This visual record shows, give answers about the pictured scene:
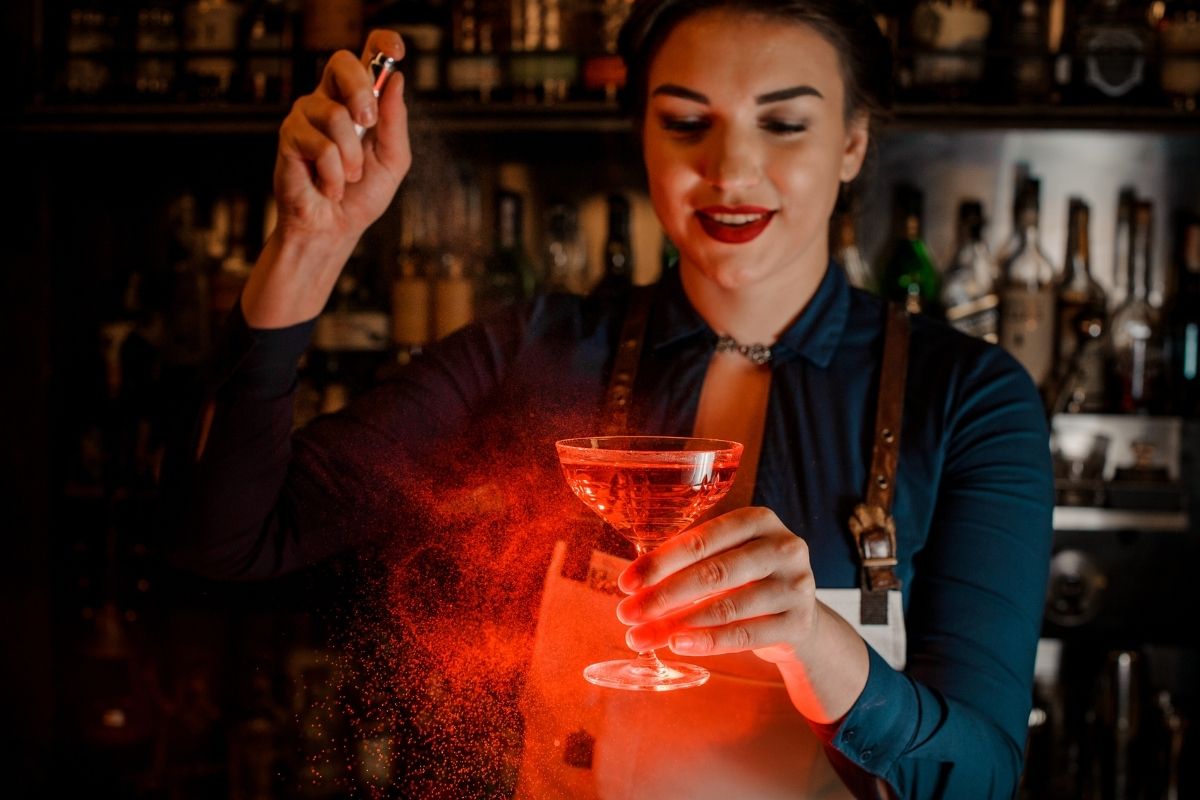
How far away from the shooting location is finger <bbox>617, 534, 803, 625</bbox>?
26.6 inches

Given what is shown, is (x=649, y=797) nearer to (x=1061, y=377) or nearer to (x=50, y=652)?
(x=1061, y=377)

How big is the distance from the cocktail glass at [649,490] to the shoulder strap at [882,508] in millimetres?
228

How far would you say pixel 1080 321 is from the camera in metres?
2.06

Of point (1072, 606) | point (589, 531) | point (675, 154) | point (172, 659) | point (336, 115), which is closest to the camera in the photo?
point (336, 115)

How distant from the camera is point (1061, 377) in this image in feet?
6.65

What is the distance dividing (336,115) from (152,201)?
172 cm

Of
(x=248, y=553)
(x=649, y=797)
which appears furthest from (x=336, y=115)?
(x=649, y=797)

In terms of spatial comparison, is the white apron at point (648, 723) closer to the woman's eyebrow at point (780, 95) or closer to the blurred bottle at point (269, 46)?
the woman's eyebrow at point (780, 95)

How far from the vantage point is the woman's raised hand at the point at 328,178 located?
858 millimetres

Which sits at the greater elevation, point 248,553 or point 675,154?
point 675,154

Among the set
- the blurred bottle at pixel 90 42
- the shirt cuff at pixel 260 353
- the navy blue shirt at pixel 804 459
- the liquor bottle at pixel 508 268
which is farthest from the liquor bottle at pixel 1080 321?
the blurred bottle at pixel 90 42

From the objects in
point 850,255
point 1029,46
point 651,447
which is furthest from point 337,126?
point 1029,46

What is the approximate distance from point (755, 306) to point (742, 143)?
7.6 inches

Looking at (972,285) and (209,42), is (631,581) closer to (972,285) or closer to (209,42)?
(972,285)
